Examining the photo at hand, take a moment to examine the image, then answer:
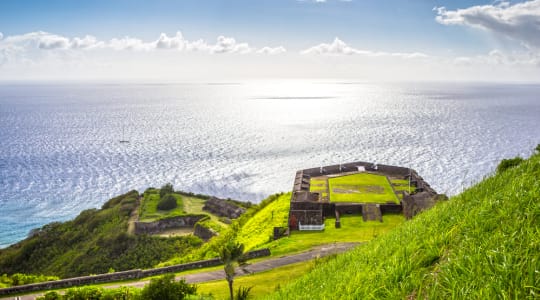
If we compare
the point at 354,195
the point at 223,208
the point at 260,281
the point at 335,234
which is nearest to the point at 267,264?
the point at 260,281

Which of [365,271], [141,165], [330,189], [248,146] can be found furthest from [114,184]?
[365,271]

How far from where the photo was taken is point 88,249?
50000mm

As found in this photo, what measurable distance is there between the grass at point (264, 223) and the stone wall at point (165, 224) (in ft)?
44.7

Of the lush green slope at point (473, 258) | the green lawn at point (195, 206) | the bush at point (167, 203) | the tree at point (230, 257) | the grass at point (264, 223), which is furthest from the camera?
the bush at point (167, 203)

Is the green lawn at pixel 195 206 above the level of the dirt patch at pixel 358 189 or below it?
below

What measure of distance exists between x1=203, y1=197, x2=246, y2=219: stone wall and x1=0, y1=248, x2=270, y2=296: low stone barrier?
25.9 meters

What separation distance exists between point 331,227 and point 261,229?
795 centimetres

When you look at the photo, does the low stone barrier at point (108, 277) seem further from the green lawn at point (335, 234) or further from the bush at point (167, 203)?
the bush at point (167, 203)

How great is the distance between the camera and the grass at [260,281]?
22797 mm

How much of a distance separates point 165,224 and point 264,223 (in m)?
20.0

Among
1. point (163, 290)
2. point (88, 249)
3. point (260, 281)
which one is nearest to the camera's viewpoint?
point (163, 290)

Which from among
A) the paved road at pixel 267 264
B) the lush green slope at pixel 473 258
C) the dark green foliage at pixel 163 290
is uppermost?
Answer: the lush green slope at pixel 473 258

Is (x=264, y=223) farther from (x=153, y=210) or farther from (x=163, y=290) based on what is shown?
(x=163, y=290)

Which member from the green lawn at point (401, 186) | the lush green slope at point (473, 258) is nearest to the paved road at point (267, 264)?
the green lawn at point (401, 186)
